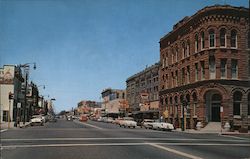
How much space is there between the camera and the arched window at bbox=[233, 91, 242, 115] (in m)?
49.7

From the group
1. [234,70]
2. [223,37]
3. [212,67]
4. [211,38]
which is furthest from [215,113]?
[223,37]

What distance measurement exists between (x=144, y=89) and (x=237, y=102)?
129ft

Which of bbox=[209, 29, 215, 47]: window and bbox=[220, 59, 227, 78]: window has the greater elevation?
bbox=[209, 29, 215, 47]: window

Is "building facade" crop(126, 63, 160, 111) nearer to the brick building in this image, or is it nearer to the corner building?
the corner building

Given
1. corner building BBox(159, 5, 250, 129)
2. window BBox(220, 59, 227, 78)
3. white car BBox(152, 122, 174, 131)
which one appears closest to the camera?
white car BBox(152, 122, 174, 131)

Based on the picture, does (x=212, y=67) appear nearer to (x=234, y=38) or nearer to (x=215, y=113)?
(x=234, y=38)

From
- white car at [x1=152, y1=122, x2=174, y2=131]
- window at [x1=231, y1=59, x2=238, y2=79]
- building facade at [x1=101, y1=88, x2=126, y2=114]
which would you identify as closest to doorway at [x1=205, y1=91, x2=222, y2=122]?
window at [x1=231, y1=59, x2=238, y2=79]

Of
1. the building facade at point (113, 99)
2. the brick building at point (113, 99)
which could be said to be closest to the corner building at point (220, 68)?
the brick building at point (113, 99)

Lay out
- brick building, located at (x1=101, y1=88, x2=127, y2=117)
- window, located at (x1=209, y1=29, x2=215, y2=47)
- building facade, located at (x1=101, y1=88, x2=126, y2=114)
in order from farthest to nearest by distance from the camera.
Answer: building facade, located at (x1=101, y1=88, x2=126, y2=114)
brick building, located at (x1=101, y1=88, x2=127, y2=117)
window, located at (x1=209, y1=29, x2=215, y2=47)

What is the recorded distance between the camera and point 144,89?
87.6m

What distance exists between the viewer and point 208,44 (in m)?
50.8

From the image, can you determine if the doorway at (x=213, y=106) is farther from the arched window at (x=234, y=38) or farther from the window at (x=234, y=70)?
the arched window at (x=234, y=38)

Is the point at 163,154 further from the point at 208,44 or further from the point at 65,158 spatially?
the point at 208,44

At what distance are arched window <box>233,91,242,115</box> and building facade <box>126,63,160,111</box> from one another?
79.3 feet
